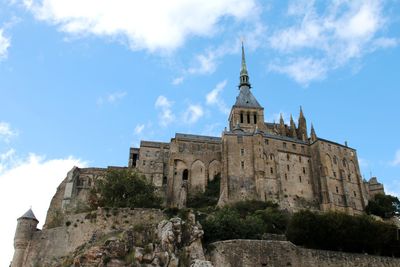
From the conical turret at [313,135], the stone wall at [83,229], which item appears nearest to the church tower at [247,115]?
the conical turret at [313,135]

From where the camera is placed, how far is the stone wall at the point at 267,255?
27.4 meters

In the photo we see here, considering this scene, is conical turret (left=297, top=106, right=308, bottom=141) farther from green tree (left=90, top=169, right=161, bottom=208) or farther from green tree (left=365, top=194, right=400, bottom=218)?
green tree (left=90, top=169, right=161, bottom=208)

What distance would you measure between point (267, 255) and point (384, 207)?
53832mm

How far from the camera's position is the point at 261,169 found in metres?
73.6

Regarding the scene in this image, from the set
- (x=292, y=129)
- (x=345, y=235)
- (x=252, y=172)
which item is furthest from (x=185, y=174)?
(x=345, y=235)

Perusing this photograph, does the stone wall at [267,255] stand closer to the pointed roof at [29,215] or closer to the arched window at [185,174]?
the pointed roof at [29,215]

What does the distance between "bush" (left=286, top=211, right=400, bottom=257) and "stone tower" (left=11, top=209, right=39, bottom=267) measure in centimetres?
2309

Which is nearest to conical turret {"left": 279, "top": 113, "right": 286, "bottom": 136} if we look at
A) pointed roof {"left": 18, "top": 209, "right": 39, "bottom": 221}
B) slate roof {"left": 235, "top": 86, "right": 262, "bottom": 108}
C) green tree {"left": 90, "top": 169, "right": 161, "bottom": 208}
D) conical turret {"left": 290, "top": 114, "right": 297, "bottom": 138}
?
conical turret {"left": 290, "top": 114, "right": 297, "bottom": 138}

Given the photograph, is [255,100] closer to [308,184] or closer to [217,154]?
[217,154]

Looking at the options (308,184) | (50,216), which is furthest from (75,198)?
(308,184)

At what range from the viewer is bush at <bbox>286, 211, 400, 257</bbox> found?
1367 inches

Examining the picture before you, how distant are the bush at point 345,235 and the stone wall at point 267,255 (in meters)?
5.22

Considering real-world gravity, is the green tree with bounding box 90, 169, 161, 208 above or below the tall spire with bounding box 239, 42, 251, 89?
below

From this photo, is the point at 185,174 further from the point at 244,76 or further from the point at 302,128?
the point at 244,76
